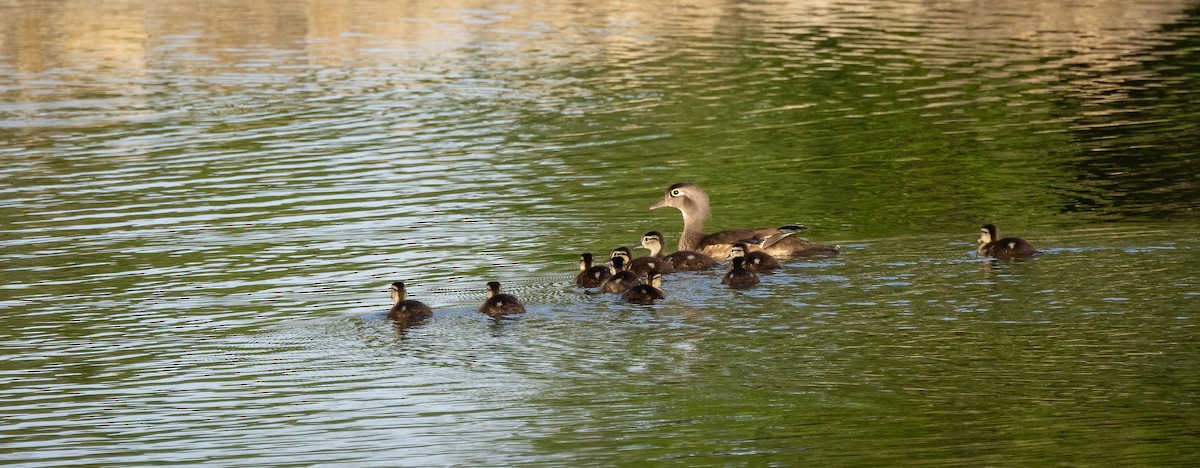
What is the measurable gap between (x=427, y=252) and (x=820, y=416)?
308 inches

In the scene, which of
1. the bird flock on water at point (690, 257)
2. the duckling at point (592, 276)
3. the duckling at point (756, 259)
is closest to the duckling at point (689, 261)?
the bird flock on water at point (690, 257)

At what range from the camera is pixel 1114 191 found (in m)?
21.4

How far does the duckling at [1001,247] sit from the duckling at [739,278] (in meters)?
2.26

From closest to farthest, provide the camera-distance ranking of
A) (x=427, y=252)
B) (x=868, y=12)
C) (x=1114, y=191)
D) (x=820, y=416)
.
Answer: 1. (x=820, y=416)
2. (x=427, y=252)
3. (x=1114, y=191)
4. (x=868, y=12)

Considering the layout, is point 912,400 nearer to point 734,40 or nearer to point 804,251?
point 804,251

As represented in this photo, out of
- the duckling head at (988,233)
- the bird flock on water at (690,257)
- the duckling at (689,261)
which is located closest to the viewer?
the bird flock on water at (690,257)

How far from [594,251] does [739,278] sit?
3.10 meters

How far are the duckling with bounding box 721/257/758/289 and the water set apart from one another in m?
0.19

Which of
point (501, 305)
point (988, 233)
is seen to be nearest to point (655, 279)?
point (501, 305)

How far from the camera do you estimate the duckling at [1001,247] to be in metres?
16.7

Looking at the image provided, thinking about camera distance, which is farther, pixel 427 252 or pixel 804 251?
pixel 427 252

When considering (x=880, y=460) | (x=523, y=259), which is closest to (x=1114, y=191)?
(x=523, y=259)

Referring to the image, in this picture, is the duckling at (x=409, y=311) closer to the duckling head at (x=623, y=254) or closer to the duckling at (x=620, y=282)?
the duckling at (x=620, y=282)

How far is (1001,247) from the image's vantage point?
16719 millimetres
